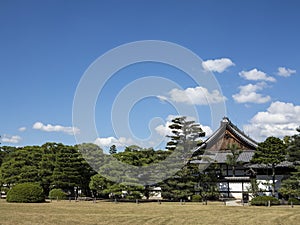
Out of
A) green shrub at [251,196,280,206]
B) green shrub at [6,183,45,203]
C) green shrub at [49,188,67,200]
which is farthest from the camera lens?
green shrub at [49,188,67,200]

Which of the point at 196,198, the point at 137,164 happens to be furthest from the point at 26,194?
the point at 196,198

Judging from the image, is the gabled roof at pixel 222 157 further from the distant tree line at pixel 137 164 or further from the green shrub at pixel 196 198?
the green shrub at pixel 196 198

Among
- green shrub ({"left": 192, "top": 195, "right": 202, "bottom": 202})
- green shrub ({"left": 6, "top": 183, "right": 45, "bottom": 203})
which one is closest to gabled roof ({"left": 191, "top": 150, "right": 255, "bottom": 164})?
green shrub ({"left": 192, "top": 195, "right": 202, "bottom": 202})

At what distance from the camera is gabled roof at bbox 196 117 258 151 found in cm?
3728

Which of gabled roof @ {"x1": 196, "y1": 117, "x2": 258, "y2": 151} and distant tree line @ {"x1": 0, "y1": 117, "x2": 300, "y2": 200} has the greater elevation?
gabled roof @ {"x1": 196, "y1": 117, "x2": 258, "y2": 151}

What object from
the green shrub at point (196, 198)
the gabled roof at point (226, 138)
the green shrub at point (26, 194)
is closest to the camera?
the green shrub at point (26, 194)

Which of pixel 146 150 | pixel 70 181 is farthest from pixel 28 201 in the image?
pixel 146 150

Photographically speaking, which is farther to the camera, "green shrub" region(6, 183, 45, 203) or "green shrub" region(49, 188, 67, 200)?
"green shrub" region(49, 188, 67, 200)

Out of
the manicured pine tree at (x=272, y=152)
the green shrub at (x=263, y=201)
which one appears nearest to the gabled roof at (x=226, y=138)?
the manicured pine tree at (x=272, y=152)

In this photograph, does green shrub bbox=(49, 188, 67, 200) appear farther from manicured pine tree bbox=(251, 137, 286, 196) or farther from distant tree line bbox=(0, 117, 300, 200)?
manicured pine tree bbox=(251, 137, 286, 196)

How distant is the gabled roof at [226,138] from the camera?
37281mm

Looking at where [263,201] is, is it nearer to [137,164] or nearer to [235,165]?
[235,165]

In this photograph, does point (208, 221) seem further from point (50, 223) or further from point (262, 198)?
point (262, 198)

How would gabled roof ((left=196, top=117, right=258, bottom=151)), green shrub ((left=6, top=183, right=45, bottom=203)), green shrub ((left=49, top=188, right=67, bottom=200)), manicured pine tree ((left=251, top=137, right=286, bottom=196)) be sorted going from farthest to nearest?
gabled roof ((left=196, top=117, right=258, bottom=151)) < green shrub ((left=49, top=188, right=67, bottom=200)) < green shrub ((left=6, top=183, right=45, bottom=203)) < manicured pine tree ((left=251, top=137, right=286, bottom=196))
